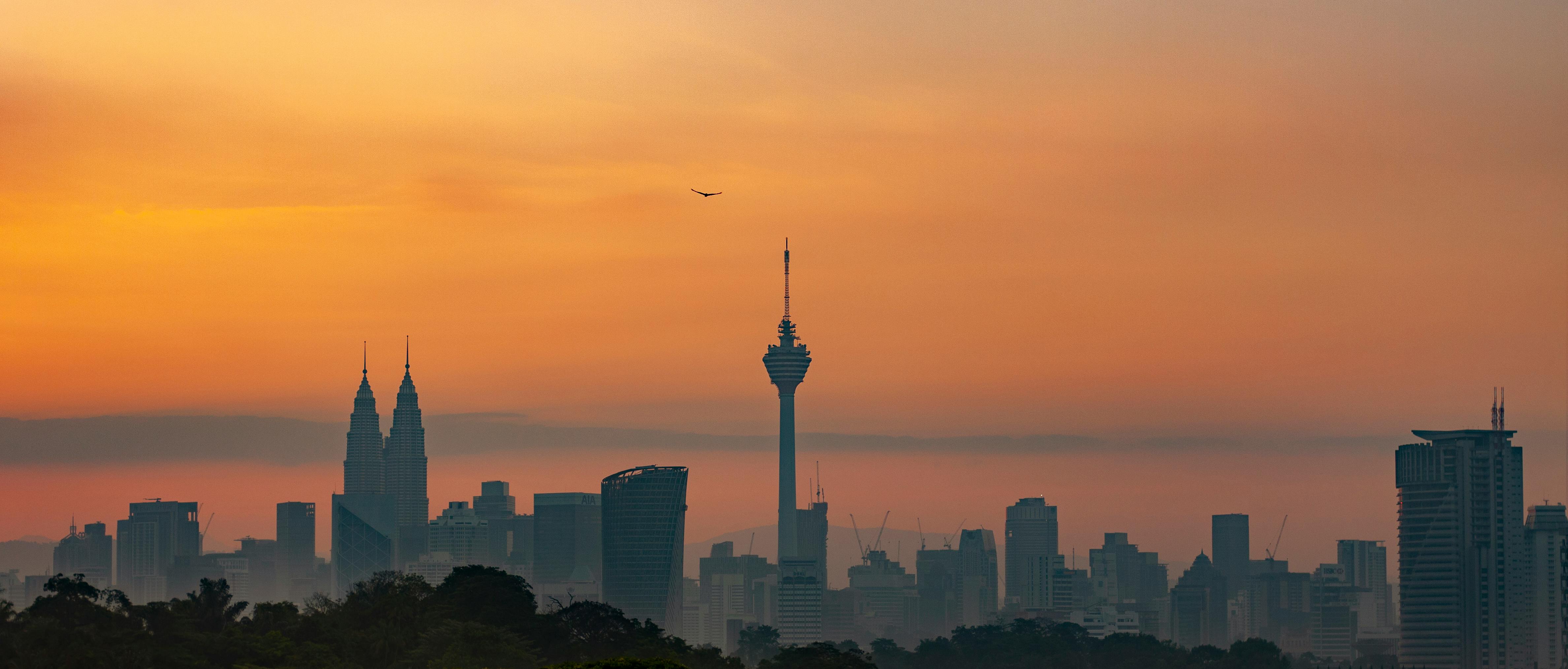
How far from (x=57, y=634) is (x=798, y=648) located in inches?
3141

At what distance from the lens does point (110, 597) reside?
122 m

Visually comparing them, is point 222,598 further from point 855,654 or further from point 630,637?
point 855,654

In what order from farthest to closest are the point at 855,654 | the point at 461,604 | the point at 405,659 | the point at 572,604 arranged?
the point at 855,654 → the point at 572,604 → the point at 461,604 → the point at 405,659

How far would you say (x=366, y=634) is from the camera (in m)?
130

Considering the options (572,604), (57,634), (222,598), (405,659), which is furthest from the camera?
(572,604)

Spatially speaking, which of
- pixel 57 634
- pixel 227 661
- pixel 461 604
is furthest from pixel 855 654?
pixel 57 634

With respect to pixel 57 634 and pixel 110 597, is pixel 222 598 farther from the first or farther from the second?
pixel 57 634

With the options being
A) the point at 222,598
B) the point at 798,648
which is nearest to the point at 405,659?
the point at 222,598

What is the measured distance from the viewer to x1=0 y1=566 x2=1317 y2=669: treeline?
4230 inches

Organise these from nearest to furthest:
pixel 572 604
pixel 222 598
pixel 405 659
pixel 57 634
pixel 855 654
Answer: pixel 57 634, pixel 405 659, pixel 222 598, pixel 572 604, pixel 855 654

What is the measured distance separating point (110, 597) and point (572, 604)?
44123 mm

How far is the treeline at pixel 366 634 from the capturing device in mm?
107438

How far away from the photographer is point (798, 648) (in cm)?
17325

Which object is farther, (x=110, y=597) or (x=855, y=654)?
(x=855, y=654)
